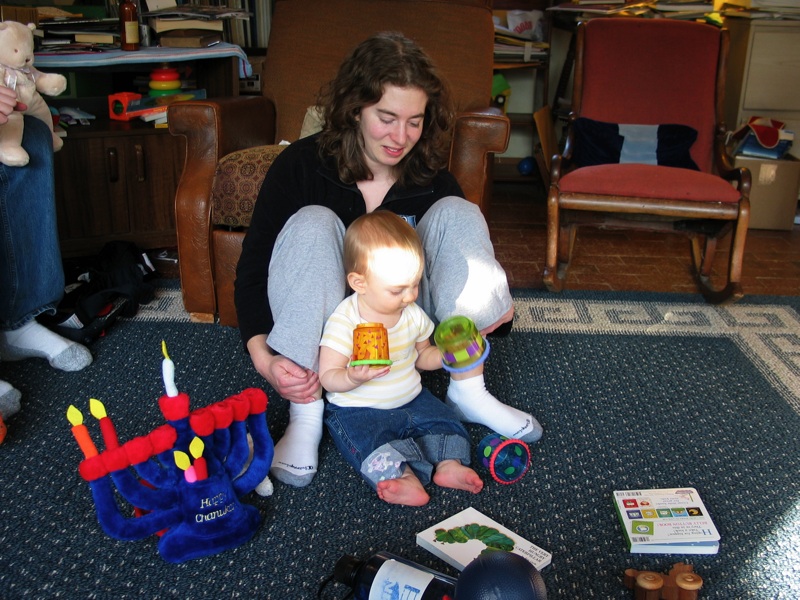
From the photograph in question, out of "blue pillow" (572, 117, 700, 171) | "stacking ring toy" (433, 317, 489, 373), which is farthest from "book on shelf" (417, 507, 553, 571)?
"blue pillow" (572, 117, 700, 171)

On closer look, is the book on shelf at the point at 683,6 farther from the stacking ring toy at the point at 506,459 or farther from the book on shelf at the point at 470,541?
the book on shelf at the point at 470,541

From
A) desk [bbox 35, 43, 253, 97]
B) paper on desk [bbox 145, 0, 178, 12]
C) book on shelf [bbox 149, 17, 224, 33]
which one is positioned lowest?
desk [bbox 35, 43, 253, 97]

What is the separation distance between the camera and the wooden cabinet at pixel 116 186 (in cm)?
259

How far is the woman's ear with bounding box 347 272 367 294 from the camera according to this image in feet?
4.79

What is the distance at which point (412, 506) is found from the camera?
4.70 feet

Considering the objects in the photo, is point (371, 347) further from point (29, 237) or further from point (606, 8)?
point (606, 8)

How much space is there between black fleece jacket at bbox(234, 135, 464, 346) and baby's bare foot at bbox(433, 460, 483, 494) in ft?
1.63

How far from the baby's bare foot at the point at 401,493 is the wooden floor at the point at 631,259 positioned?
50.6 inches

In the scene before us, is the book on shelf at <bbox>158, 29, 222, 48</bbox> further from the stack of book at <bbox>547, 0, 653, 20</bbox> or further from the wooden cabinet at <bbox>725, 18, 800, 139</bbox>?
the wooden cabinet at <bbox>725, 18, 800, 139</bbox>

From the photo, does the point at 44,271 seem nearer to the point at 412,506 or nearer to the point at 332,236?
the point at 332,236

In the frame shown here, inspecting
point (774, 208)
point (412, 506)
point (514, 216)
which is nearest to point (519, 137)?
point (514, 216)

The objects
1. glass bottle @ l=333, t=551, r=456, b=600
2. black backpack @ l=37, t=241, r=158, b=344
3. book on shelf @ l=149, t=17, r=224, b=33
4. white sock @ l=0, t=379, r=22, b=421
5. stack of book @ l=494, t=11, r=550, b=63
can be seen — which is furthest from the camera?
stack of book @ l=494, t=11, r=550, b=63

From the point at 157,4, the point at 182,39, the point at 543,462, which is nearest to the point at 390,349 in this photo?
the point at 543,462

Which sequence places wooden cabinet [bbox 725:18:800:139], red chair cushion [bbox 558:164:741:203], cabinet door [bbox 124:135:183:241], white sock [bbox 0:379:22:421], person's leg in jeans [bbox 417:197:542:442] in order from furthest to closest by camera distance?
wooden cabinet [bbox 725:18:800:139]
cabinet door [bbox 124:135:183:241]
red chair cushion [bbox 558:164:741:203]
white sock [bbox 0:379:22:421]
person's leg in jeans [bbox 417:197:542:442]
